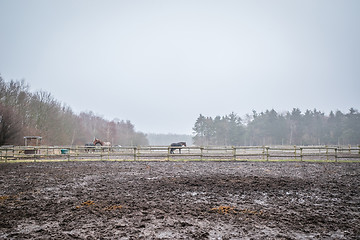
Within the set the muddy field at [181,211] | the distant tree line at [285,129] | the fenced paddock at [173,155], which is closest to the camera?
the muddy field at [181,211]

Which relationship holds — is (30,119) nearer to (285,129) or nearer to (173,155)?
(173,155)

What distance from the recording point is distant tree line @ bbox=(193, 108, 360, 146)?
59188mm

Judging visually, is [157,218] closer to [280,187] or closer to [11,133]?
[280,187]

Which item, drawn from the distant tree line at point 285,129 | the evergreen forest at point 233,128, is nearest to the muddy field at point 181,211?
the evergreen forest at point 233,128

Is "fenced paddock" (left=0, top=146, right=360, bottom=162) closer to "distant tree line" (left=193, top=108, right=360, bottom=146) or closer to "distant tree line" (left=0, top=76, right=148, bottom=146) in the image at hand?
"distant tree line" (left=0, top=76, right=148, bottom=146)

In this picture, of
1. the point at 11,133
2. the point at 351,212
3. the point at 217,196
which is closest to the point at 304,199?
the point at 351,212

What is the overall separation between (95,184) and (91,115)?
82860 mm

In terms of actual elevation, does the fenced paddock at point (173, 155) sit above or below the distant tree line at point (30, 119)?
below

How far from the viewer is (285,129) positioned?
62688mm

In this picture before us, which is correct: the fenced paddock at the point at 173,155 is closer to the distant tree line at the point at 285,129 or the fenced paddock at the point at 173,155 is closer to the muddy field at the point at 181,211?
the muddy field at the point at 181,211

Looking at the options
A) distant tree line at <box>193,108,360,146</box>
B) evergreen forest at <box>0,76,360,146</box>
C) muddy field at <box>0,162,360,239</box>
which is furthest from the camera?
distant tree line at <box>193,108,360,146</box>

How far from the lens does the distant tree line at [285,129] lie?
59.2m

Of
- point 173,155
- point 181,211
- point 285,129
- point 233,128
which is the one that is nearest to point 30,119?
point 173,155

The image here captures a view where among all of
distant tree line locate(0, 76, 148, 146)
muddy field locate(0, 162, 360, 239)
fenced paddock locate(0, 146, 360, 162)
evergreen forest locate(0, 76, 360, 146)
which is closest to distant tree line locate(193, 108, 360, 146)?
evergreen forest locate(0, 76, 360, 146)
